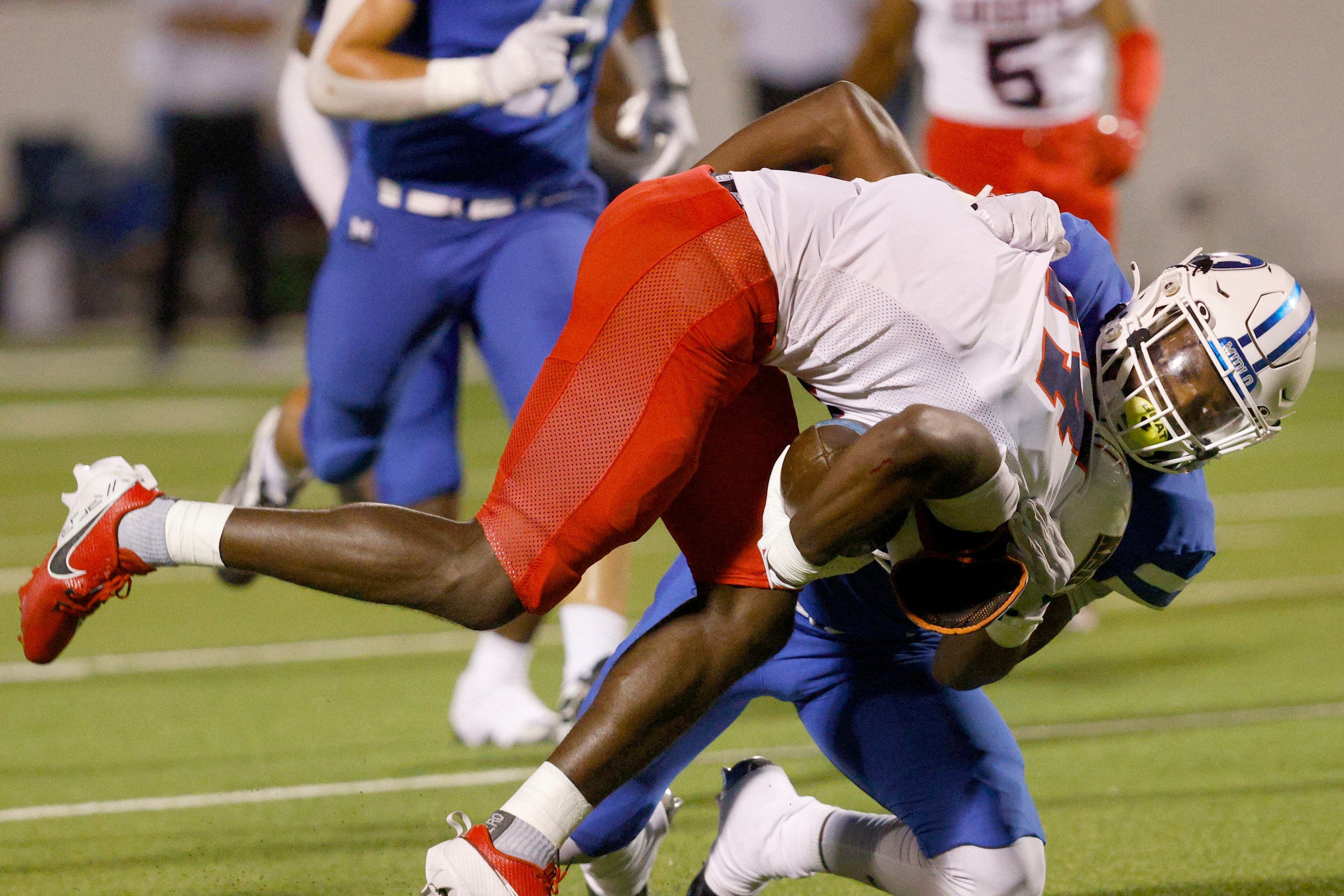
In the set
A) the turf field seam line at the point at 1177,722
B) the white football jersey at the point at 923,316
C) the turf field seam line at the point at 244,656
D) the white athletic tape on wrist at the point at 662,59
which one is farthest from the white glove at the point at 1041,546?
the turf field seam line at the point at 244,656

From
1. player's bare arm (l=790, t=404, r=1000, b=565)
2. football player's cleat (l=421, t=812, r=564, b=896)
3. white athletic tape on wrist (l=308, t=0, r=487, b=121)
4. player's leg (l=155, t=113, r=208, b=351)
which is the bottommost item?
player's leg (l=155, t=113, r=208, b=351)

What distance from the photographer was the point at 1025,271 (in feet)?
7.87

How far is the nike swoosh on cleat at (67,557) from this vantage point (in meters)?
2.50

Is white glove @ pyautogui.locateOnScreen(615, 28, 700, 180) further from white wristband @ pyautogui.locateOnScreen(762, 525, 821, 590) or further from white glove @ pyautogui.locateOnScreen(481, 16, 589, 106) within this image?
white wristband @ pyautogui.locateOnScreen(762, 525, 821, 590)

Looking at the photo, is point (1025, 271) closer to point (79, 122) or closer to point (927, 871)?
point (927, 871)

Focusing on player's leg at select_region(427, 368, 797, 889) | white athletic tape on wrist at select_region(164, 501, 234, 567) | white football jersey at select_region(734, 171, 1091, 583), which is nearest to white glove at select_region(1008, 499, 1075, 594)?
white football jersey at select_region(734, 171, 1091, 583)

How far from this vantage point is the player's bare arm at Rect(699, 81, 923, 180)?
2736mm

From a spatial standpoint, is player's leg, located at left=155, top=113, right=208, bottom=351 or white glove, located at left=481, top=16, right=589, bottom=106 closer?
white glove, located at left=481, top=16, right=589, bottom=106

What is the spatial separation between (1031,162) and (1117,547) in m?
2.85

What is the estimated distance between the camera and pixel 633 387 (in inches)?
93.5

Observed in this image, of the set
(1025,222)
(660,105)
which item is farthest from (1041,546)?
(660,105)

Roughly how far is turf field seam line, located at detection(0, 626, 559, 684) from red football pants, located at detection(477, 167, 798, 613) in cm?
258

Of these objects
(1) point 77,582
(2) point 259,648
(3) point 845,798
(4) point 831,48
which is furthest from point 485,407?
(1) point 77,582

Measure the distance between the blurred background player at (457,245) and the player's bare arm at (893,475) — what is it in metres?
1.48
